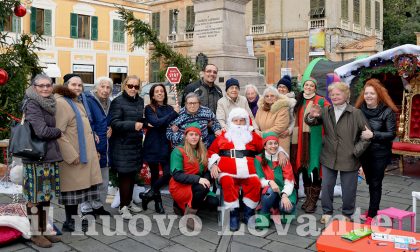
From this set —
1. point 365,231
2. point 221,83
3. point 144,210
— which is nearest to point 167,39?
point 221,83

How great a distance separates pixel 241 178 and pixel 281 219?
69cm

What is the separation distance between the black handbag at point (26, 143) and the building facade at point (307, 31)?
24330mm

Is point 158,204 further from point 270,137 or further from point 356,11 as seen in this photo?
point 356,11

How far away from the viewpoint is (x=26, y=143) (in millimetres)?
3816

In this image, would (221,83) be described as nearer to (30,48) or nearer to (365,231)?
(30,48)

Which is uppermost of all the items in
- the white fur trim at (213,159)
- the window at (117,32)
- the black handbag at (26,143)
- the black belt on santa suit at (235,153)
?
the window at (117,32)

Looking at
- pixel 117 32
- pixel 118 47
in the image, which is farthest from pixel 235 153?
pixel 117 32

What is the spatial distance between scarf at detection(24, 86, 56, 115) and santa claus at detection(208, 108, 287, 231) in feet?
6.20

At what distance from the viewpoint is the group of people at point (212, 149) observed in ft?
14.3

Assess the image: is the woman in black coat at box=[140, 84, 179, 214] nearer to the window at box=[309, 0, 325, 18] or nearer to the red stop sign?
the red stop sign

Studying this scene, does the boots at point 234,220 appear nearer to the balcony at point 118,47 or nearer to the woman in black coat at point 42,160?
the woman in black coat at point 42,160

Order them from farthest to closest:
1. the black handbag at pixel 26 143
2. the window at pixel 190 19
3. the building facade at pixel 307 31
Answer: the window at pixel 190 19 → the building facade at pixel 307 31 → the black handbag at pixel 26 143

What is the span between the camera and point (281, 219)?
16.1ft

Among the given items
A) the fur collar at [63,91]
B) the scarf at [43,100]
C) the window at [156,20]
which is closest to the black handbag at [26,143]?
the scarf at [43,100]
